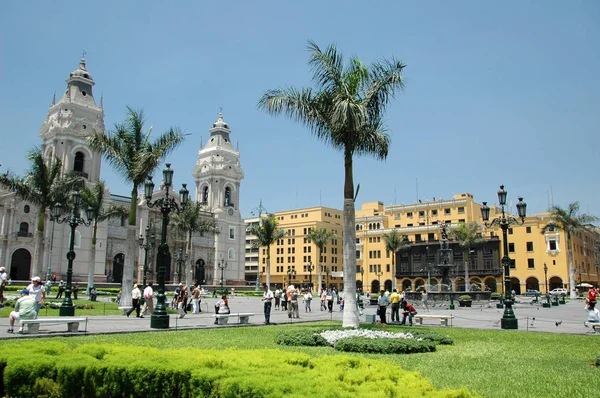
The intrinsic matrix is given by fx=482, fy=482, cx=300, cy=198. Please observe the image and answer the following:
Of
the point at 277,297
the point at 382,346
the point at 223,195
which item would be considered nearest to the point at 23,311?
the point at 382,346

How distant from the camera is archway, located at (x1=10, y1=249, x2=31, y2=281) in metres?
54.6

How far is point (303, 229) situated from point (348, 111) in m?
83.7

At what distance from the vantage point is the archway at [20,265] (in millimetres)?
54625

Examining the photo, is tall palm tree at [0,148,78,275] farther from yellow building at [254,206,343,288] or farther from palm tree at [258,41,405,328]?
yellow building at [254,206,343,288]

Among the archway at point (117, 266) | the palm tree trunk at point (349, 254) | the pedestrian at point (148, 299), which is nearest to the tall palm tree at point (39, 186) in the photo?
the pedestrian at point (148, 299)

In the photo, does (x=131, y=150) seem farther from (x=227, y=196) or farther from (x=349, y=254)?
(x=227, y=196)

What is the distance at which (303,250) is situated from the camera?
98250 millimetres

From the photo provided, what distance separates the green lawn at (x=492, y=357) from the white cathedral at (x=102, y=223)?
23.4 m

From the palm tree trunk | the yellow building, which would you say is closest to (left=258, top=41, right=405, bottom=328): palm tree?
the palm tree trunk

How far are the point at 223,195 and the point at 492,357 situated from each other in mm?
73034

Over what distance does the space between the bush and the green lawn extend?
1.17 feet

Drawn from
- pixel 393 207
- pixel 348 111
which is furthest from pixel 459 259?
pixel 348 111

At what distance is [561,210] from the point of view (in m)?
62.7

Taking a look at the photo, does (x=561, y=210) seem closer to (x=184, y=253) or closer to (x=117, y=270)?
(x=184, y=253)
